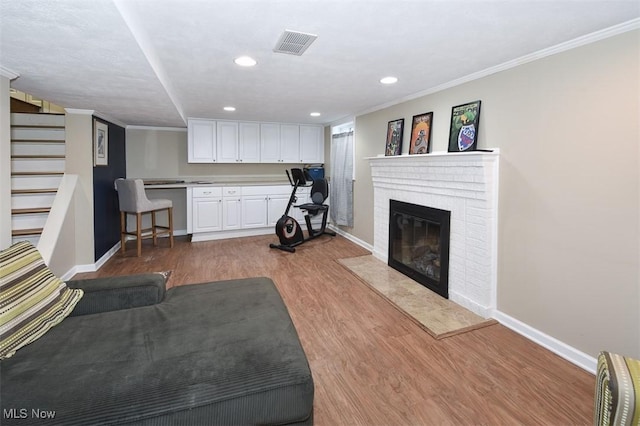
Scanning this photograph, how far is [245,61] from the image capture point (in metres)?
2.63


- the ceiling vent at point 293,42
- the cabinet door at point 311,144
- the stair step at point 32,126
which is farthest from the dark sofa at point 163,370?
the cabinet door at point 311,144

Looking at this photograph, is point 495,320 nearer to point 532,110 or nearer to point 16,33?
point 532,110

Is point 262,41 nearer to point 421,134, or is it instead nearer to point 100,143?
point 421,134

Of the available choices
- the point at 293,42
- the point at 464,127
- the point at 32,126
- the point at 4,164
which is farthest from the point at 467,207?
the point at 32,126

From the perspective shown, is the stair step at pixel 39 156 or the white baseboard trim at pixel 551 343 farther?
the stair step at pixel 39 156

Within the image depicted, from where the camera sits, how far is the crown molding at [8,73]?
7.86 feet

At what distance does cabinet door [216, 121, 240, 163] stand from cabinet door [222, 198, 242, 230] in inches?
30.0

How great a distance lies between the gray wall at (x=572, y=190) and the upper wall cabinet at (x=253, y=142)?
3.84 meters

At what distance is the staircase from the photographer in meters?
3.54

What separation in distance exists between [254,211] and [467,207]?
389 centimetres

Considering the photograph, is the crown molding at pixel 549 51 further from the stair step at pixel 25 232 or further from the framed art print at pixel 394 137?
the stair step at pixel 25 232

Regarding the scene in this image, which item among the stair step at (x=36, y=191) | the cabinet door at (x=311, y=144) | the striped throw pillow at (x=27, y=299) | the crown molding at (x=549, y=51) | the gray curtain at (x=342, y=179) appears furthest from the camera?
the cabinet door at (x=311, y=144)

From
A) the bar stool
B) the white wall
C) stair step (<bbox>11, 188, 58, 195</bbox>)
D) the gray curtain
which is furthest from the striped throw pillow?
the gray curtain

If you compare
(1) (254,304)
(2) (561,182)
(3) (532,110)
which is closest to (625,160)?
(2) (561,182)
